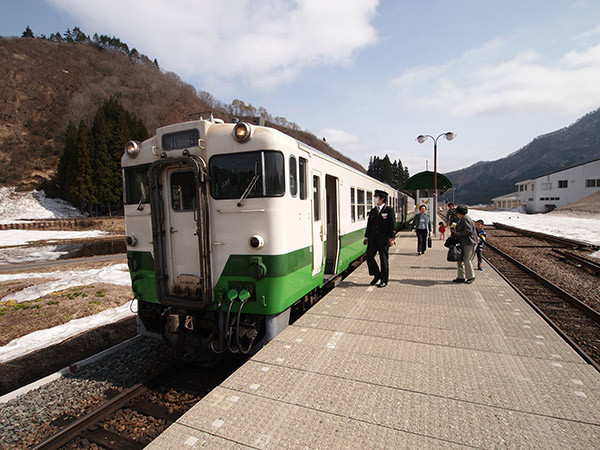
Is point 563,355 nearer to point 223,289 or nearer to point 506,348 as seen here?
point 506,348

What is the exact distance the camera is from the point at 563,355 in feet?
12.3

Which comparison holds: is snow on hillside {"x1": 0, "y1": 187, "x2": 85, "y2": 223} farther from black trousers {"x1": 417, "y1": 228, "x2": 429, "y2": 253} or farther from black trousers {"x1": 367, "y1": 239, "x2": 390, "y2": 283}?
black trousers {"x1": 367, "y1": 239, "x2": 390, "y2": 283}

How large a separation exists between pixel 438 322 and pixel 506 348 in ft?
3.34

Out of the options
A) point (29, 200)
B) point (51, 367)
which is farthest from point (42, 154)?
point (51, 367)

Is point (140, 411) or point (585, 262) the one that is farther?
point (585, 262)

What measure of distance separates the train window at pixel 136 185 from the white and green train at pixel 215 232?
0.6 inches

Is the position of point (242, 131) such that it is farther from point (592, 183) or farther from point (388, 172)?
point (388, 172)

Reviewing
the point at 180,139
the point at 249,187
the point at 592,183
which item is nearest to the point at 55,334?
the point at 180,139

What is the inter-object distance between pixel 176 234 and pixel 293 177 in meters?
1.81

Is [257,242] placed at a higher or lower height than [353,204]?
lower

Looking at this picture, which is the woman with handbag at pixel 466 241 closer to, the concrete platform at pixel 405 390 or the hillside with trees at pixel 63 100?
the concrete platform at pixel 405 390

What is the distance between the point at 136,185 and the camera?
477 centimetres

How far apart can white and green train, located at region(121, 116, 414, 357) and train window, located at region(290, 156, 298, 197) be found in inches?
0.6

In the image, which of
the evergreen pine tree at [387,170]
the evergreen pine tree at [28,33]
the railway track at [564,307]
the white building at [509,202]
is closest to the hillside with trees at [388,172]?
the evergreen pine tree at [387,170]
